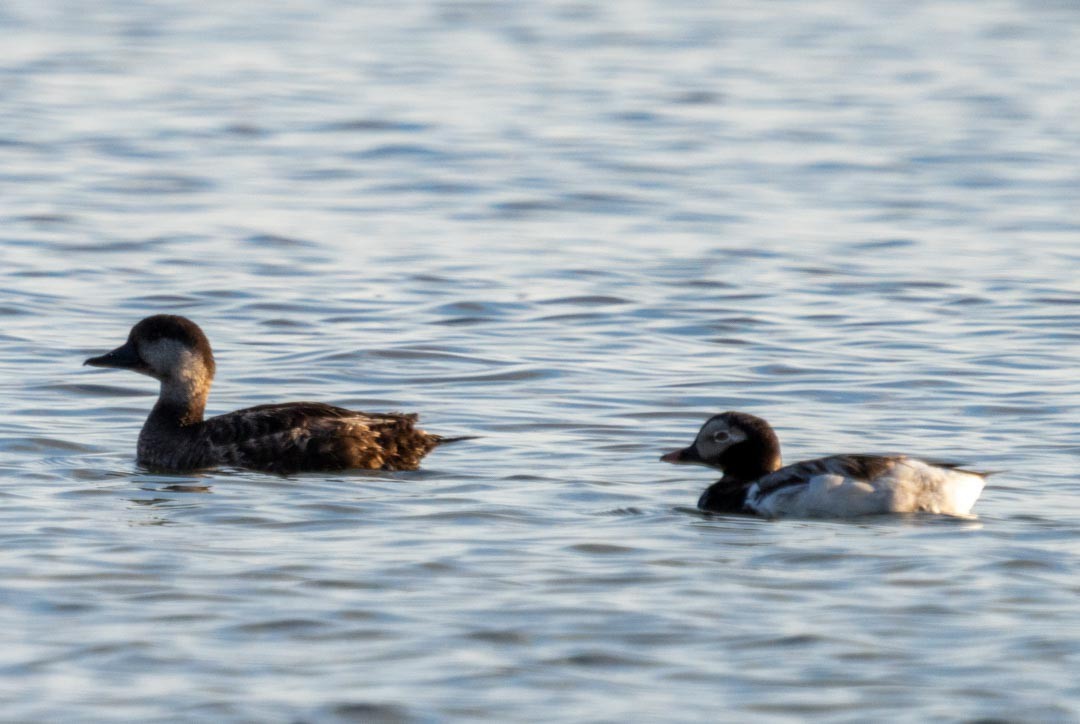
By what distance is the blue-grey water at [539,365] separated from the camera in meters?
7.91

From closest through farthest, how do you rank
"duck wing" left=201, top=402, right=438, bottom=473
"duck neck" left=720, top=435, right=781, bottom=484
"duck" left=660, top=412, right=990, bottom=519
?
1. "duck" left=660, top=412, right=990, bottom=519
2. "duck neck" left=720, top=435, right=781, bottom=484
3. "duck wing" left=201, top=402, right=438, bottom=473

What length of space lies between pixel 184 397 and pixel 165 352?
322 millimetres

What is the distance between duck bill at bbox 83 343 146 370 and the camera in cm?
1240

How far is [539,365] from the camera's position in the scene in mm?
14562

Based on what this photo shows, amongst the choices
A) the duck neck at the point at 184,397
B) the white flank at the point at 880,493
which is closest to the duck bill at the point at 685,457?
the white flank at the point at 880,493

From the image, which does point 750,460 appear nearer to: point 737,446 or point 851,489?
point 737,446

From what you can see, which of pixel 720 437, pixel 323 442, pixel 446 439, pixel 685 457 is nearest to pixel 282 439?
pixel 323 442

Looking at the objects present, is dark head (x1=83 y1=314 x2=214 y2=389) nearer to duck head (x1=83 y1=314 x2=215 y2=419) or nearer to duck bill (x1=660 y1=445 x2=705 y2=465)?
duck head (x1=83 y1=314 x2=215 y2=419)

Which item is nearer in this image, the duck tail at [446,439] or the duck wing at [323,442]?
the duck wing at [323,442]

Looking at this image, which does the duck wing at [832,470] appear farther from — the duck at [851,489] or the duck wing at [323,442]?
the duck wing at [323,442]

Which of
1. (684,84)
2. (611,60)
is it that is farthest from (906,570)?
(611,60)

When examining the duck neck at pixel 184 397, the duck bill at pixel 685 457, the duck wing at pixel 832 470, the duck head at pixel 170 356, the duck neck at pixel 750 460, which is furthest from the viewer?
the duck head at pixel 170 356

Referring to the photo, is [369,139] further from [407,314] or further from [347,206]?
[407,314]

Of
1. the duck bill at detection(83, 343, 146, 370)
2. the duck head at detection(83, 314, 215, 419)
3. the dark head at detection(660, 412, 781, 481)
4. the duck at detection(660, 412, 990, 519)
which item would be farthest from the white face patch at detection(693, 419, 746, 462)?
the duck bill at detection(83, 343, 146, 370)
